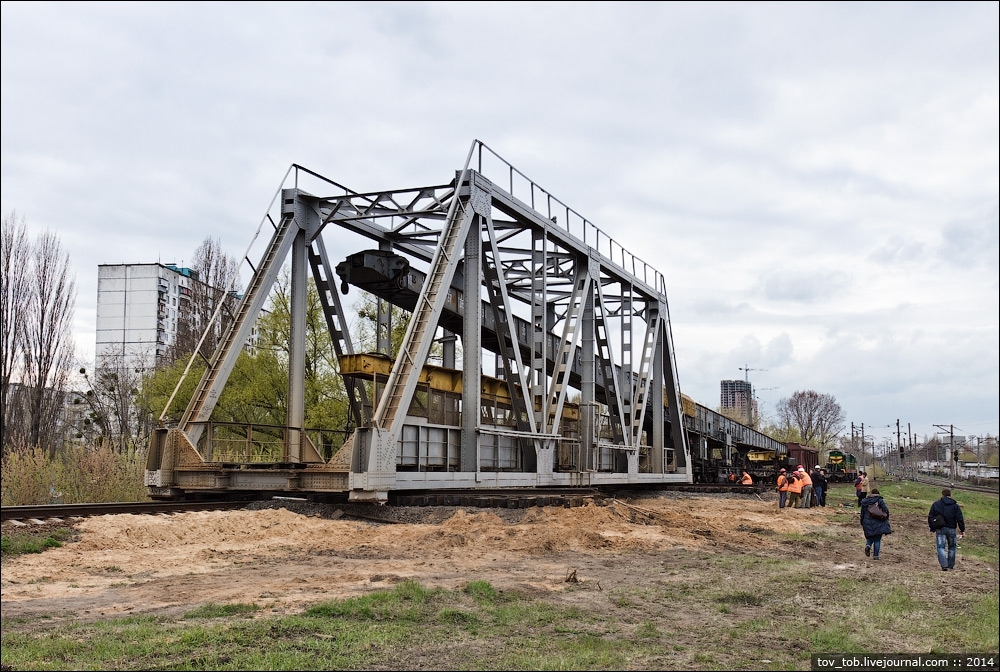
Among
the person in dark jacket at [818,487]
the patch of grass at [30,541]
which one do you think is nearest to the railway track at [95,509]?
the patch of grass at [30,541]

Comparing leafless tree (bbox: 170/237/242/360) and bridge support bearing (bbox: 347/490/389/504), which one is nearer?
bridge support bearing (bbox: 347/490/389/504)

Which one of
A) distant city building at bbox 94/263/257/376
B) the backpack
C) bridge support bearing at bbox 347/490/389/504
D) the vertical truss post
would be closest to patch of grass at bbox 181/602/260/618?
bridge support bearing at bbox 347/490/389/504

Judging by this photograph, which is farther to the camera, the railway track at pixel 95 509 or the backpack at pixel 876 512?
the backpack at pixel 876 512

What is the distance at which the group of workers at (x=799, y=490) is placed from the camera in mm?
28094

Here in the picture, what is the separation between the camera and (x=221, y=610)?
25.6 ft

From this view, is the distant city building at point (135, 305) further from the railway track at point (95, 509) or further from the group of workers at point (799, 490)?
the railway track at point (95, 509)

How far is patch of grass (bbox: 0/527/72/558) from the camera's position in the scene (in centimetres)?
1099

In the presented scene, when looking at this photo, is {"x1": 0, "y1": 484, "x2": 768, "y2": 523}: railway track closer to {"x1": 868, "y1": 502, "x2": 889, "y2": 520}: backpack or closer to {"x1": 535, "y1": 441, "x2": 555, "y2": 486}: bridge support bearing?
{"x1": 535, "y1": 441, "x2": 555, "y2": 486}: bridge support bearing

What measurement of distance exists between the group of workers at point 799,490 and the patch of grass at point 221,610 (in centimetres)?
2293

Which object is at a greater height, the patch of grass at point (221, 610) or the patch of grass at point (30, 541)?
the patch of grass at point (30, 541)

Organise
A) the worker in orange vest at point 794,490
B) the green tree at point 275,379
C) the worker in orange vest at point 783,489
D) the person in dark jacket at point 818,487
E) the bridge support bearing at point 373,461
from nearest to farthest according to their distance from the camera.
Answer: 1. the bridge support bearing at point 373,461
2. the worker in orange vest at point 783,489
3. the worker in orange vest at point 794,490
4. the person in dark jacket at point 818,487
5. the green tree at point 275,379

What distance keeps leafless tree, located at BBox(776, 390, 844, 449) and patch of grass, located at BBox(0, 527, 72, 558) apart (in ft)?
324

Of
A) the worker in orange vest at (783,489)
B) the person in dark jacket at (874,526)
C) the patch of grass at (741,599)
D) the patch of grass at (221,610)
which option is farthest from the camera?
the worker in orange vest at (783,489)

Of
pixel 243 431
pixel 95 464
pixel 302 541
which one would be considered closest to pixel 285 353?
pixel 243 431
